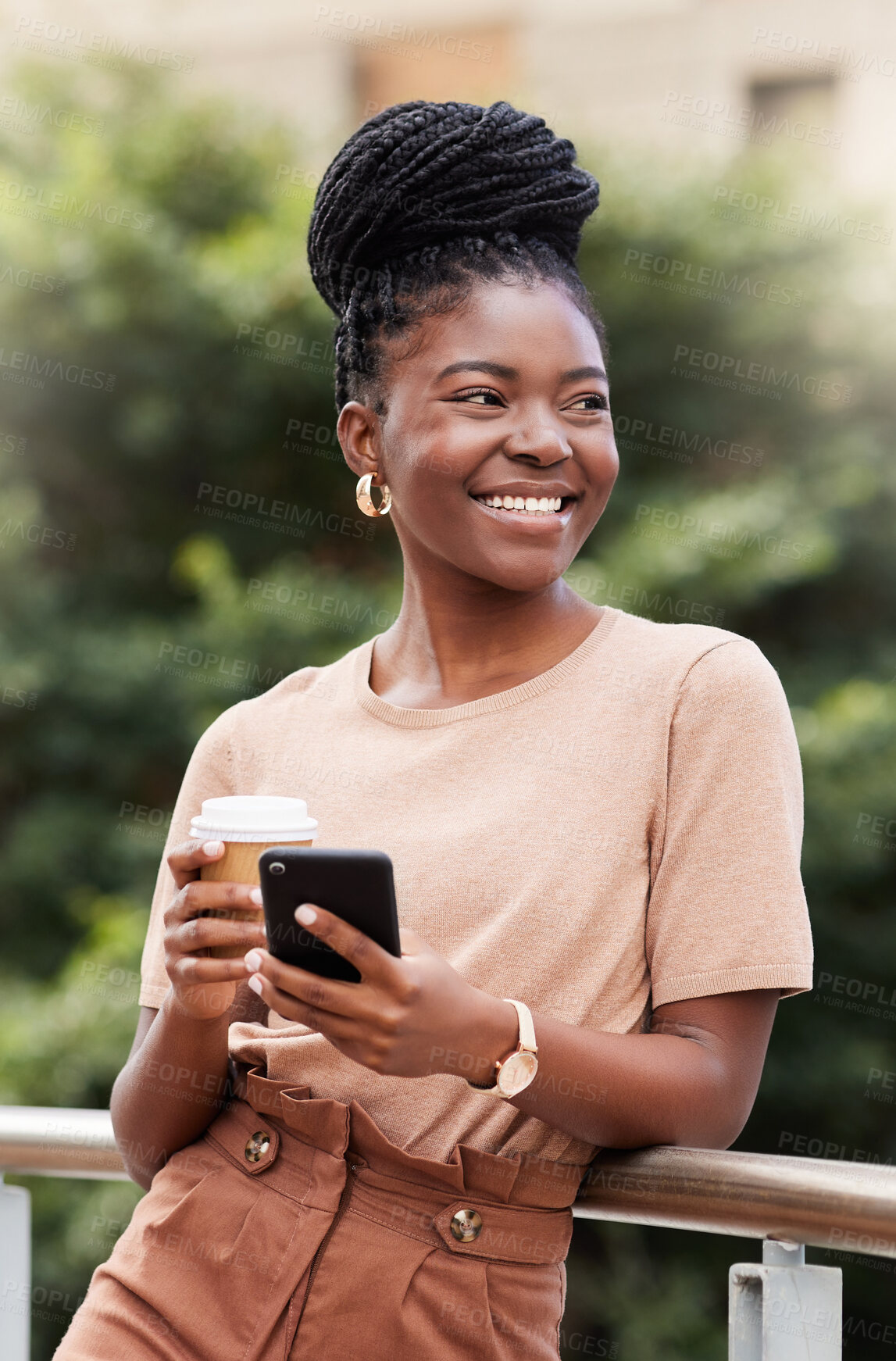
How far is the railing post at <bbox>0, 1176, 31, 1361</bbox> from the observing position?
1.98 meters

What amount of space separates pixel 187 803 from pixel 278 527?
5318 mm

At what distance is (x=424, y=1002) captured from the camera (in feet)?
4.58

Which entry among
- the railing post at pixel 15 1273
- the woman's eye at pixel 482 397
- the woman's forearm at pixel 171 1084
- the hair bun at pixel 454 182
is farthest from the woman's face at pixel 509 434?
the railing post at pixel 15 1273

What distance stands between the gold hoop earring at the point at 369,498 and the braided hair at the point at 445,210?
0.37ft

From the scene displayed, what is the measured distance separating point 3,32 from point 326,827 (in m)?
6.76

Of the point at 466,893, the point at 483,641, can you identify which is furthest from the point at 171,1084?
the point at 483,641

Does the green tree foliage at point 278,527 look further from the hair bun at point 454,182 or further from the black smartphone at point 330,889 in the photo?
the black smartphone at point 330,889

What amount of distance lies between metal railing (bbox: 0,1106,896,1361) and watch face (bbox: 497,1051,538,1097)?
0.22 meters

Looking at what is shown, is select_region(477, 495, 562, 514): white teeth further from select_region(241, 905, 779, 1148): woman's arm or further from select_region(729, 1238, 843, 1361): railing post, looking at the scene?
select_region(729, 1238, 843, 1361): railing post

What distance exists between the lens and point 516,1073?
150 cm

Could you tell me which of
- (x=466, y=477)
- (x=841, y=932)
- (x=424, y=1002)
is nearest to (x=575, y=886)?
(x=424, y=1002)

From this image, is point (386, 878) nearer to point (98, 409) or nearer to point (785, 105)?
point (98, 409)

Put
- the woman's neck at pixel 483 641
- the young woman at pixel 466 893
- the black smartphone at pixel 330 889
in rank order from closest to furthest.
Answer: the black smartphone at pixel 330 889 < the young woman at pixel 466 893 < the woman's neck at pixel 483 641

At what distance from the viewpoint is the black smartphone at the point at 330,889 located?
1343 mm
